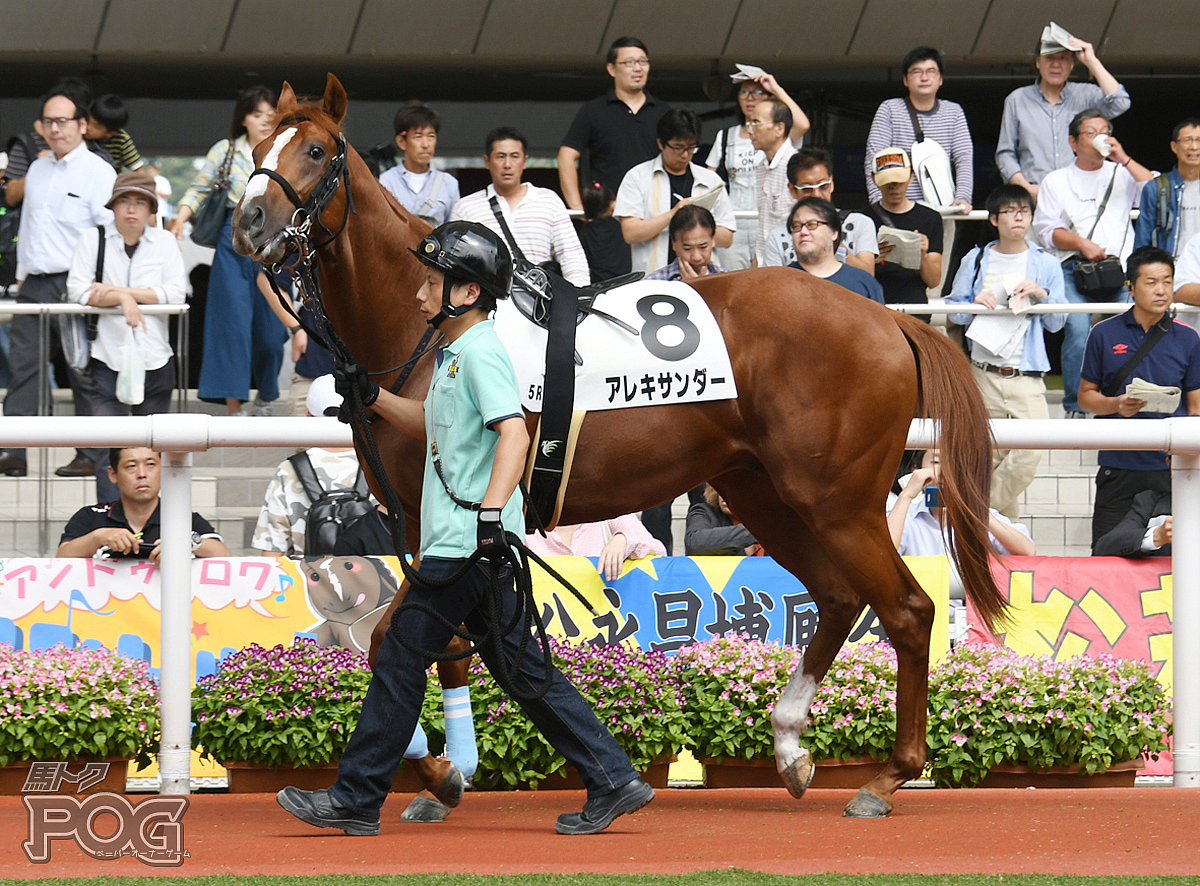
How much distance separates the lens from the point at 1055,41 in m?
11.0

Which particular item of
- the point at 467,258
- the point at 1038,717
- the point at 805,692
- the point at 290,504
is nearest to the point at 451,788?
the point at 805,692

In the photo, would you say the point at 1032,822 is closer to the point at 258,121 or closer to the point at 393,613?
the point at 393,613

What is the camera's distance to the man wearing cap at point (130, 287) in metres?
8.23

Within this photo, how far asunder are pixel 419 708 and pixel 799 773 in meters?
1.35

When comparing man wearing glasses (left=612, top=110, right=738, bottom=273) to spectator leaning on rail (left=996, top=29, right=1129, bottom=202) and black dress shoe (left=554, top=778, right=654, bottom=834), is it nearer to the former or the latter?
spectator leaning on rail (left=996, top=29, right=1129, bottom=202)

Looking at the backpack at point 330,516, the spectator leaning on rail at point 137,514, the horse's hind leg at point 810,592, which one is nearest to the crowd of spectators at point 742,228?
the backpack at point 330,516

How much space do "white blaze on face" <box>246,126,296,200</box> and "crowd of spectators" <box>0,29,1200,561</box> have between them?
2471mm

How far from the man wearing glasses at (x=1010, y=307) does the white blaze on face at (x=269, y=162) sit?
4521mm

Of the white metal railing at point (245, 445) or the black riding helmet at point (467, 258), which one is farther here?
the white metal railing at point (245, 445)

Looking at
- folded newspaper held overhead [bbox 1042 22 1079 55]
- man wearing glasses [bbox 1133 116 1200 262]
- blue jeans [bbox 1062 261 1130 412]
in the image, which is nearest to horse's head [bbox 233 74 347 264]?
blue jeans [bbox 1062 261 1130 412]

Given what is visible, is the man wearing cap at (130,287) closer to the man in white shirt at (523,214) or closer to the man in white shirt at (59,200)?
the man in white shirt at (59,200)

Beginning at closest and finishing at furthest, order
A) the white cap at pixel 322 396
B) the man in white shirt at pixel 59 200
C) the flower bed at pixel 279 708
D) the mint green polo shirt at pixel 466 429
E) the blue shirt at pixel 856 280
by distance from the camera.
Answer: the mint green polo shirt at pixel 466 429 → the flower bed at pixel 279 708 → the white cap at pixel 322 396 → the blue shirt at pixel 856 280 → the man in white shirt at pixel 59 200

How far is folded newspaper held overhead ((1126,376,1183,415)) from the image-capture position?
293 inches

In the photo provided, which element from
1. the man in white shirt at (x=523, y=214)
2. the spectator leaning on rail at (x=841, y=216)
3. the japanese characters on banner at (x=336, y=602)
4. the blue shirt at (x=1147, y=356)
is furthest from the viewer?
the spectator leaning on rail at (x=841, y=216)
